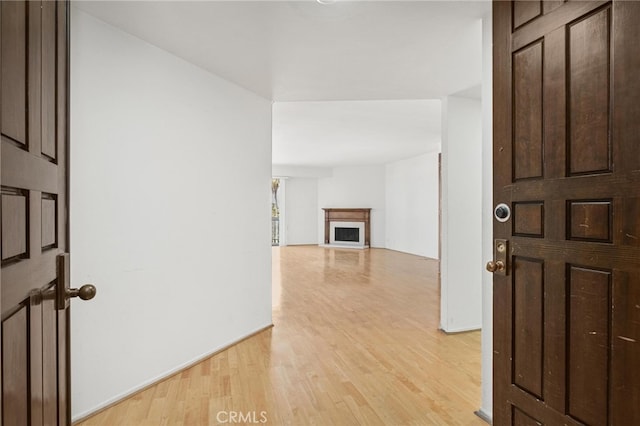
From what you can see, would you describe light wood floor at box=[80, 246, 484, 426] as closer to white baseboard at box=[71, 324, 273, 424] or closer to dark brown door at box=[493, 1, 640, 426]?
white baseboard at box=[71, 324, 273, 424]

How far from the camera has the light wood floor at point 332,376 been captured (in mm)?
2115

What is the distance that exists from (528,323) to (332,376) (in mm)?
1599

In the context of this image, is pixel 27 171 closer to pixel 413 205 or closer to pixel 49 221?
pixel 49 221

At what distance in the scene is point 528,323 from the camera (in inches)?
54.2

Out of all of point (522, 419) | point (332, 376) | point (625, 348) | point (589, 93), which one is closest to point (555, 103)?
point (589, 93)

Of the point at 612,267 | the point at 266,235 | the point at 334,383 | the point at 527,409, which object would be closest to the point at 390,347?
the point at 334,383

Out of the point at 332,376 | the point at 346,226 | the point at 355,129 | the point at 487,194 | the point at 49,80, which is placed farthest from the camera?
the point at 346,226

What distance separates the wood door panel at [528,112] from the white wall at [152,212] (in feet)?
7.21

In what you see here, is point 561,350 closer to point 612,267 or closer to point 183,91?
point 612,267

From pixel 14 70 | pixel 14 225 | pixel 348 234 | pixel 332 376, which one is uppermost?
pixel 14 70

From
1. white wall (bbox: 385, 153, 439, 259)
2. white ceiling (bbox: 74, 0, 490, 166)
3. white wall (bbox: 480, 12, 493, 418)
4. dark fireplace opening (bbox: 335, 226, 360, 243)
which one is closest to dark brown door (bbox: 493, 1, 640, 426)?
white wall (bbox: 480, 12, 493, 418)

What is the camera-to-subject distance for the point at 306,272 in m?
6.80

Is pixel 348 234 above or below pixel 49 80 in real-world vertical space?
below

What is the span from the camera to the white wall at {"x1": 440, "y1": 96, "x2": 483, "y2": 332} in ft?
11.5
